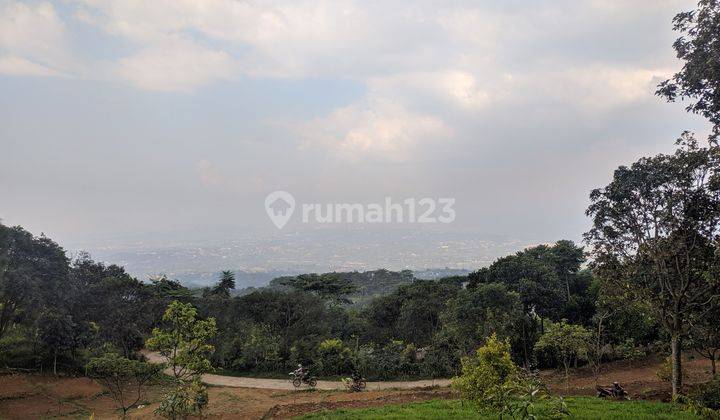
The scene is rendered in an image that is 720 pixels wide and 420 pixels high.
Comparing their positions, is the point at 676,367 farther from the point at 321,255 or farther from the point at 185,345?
the point at 321,255

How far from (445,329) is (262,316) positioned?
13307 mm

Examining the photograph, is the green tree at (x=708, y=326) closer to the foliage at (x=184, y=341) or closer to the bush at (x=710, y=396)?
the bush at (x=710, y=396)

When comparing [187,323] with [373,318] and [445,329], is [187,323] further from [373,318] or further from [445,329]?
[373,318]

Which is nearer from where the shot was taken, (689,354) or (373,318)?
(689,354)

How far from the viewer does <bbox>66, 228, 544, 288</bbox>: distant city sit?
373 ft

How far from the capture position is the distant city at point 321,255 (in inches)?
4478

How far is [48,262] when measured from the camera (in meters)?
19.7

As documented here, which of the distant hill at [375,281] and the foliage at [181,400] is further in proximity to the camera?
the distant hill at [375,281]

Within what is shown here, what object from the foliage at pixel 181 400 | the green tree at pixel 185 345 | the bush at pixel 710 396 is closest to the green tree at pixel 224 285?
the foliage at pixel 181 400

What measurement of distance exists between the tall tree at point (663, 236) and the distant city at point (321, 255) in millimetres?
85830

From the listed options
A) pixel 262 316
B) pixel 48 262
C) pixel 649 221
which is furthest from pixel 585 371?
pixel 48 262

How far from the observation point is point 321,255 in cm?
14512

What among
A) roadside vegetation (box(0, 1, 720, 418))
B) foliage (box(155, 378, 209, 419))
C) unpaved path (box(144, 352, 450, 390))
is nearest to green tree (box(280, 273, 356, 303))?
roadside vegetation (box(0, 1, 720, 418))

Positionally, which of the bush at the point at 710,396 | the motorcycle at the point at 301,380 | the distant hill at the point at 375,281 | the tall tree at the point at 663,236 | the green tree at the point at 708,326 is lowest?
the motorcycle at the point at 301,380
